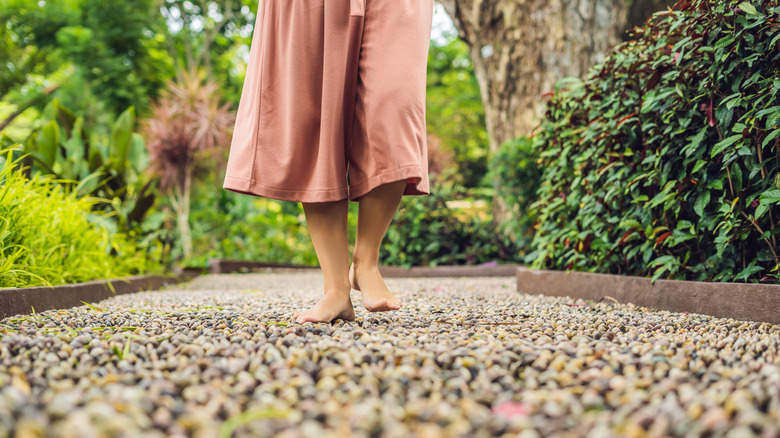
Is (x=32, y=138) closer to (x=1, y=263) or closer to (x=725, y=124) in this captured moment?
(x=1, y=263)

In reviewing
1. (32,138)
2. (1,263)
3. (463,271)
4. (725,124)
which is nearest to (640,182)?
(725,124)

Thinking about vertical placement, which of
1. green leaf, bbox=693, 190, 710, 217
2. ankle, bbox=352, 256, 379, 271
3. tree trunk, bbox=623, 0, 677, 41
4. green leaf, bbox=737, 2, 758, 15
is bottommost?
ankle, bbox=352, 256, 379, 271

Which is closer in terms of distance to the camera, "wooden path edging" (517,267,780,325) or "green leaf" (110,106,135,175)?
"wooden path edging" (517,267,780,325)

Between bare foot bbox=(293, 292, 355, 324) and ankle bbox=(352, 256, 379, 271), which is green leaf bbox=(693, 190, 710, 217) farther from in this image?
bare foot bbox=(293, 292, 355, 324)

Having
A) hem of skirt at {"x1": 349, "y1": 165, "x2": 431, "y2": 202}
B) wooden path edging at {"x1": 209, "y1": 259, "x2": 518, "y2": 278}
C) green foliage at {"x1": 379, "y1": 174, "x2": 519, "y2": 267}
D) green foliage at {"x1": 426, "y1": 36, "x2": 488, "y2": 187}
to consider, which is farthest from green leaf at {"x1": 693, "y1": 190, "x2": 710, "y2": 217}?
green foliage at {"x1": 426, "y1": 36, "x2": 488, "y2": 187}

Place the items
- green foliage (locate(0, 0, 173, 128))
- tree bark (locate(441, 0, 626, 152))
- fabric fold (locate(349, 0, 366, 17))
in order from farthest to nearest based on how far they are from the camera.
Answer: green foliage (locate(0, 0, 173, 128)), tree bark (locate(441, 0, 626, 152)), fabric fold (locate(349, 0, 366, 17))

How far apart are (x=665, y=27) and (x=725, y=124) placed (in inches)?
28.4

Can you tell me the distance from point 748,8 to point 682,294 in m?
1.04

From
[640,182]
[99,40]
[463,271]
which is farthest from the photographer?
[99,40]

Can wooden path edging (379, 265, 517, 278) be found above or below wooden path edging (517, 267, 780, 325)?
below

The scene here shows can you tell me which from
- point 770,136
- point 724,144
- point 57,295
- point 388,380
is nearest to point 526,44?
point 724,144

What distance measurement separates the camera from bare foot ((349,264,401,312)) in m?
1.78

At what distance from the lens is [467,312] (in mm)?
2070

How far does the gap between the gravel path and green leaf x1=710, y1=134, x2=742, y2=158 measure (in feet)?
1.97
